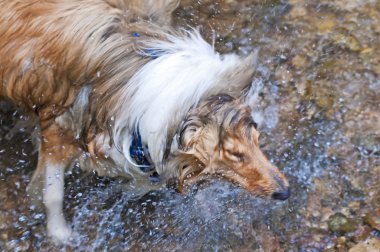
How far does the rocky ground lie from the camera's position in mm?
4113

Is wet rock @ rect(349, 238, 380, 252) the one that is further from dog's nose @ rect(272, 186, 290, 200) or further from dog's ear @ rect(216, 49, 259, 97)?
dog's ear @ rect(216, 49, 259, 97)

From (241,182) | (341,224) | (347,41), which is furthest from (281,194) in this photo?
(347,41)

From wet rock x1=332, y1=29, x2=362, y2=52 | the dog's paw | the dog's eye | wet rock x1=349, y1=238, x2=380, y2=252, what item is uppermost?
wet rock x1=332, y1=29, x2=362, y2=52

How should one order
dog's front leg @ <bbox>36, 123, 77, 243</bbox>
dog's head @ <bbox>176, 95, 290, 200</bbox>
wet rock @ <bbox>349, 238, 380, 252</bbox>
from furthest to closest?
wet rock @ <bbox>349, 238, 380, 252</bbox>
dog's front leg @ <bbox>36, 123, 77, 243</bbox>
dog's head @ <bbox>176, 95, 290, 200</bbox>

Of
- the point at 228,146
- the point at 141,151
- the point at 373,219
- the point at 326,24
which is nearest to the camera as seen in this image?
the point at 228,146

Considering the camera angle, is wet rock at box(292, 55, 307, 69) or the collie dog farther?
wet rock at box(292, 55, 307, 69)

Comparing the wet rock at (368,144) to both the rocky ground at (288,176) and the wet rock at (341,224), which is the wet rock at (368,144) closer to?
the rocky ground at (288,176)

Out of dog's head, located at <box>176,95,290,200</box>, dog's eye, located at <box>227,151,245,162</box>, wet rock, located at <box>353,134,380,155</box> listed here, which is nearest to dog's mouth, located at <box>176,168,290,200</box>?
dog's head, located at <box>176,95,290,200</box>

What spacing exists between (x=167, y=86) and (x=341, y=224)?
1.78 meters

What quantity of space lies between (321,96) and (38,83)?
2367mm

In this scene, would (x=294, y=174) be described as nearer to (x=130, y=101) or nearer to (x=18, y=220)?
(x=130, y=101)

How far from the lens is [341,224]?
13.5ft

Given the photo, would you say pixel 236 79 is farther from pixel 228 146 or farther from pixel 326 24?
pixel 326 24

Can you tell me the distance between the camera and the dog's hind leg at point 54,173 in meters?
3.68
